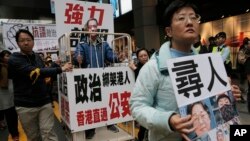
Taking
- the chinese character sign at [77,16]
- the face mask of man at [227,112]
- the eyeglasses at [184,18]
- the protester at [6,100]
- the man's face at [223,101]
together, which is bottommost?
the protester at [6,100]

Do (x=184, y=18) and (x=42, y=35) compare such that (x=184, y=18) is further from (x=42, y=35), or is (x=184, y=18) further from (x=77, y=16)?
(x=42, y=35)

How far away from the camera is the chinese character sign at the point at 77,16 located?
4.25 metres

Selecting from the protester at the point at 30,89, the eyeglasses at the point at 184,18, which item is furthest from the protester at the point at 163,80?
the protester at the point at 30,89

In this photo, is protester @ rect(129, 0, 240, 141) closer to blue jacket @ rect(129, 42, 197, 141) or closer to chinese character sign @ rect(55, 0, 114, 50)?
blue jacket @ rect(129, 42, 197, 141)

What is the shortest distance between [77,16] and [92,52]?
68 centimetres

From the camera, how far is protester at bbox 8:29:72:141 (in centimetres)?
331

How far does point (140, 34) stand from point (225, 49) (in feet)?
30.2

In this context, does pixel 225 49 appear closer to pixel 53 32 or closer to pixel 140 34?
pixel 53 32

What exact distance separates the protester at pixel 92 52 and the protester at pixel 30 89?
2.47 feet

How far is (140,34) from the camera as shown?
47.0 ft

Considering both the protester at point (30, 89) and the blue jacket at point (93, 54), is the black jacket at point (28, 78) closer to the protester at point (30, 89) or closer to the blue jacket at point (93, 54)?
the protester at point (30, 89)

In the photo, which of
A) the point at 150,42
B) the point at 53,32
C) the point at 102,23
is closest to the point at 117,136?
the point at 102,23

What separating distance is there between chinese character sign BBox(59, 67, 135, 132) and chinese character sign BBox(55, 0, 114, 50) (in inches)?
34.6

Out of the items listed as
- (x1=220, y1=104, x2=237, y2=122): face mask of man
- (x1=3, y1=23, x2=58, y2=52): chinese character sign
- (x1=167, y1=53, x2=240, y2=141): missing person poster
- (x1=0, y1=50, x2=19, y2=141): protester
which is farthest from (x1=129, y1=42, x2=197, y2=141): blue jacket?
(x1=3, y1=23, x2=58, y2=52): chinese character sign
